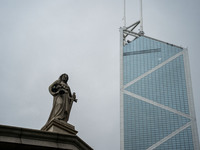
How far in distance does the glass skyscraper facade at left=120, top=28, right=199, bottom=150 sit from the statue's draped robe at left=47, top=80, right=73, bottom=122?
364 feet

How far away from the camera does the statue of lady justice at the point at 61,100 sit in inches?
599

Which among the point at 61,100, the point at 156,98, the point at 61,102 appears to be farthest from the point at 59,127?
the point at 156,98

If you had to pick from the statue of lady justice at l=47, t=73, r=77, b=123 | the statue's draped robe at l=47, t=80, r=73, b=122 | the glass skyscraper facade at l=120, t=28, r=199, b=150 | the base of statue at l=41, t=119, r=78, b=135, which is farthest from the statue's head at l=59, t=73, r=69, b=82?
the glass skyscraper facade at l=120, t=28, r=199, b=150

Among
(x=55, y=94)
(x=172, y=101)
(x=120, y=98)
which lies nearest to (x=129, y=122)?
(x=120, y=98)

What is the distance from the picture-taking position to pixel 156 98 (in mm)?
136125

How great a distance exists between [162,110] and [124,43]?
40794 millimetres

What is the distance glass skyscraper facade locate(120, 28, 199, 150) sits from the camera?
414ft

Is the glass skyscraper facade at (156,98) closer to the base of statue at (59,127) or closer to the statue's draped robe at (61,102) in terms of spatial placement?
the statue's draped robe at (61,102)

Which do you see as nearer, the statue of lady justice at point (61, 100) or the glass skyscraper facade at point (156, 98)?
the statue of lady justice at point (61, 100)

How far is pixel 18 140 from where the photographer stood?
40.3 feet

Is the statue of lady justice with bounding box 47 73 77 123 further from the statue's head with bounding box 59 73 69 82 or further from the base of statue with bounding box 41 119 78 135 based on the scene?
the base of statue with bounding box 41 119 78 135

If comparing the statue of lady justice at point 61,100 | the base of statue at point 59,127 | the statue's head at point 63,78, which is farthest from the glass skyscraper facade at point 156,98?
the base of statue at point 59,127

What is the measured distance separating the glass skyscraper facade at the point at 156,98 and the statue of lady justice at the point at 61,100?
363 ft

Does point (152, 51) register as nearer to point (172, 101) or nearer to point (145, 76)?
point (145, 76)
